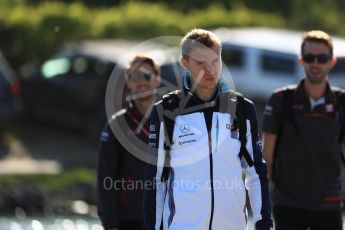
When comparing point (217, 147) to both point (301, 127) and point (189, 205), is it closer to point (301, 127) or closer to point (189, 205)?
point (189, 205)

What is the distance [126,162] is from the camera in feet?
19.3

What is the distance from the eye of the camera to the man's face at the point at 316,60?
6035 mm

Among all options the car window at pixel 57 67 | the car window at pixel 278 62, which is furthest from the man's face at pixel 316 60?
the car window at pixel 57 67

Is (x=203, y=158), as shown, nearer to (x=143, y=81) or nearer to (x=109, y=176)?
(x=109, y=176)

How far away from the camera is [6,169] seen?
12.8 metres

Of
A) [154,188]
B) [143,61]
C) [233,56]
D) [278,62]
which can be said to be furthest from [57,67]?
[154,188]

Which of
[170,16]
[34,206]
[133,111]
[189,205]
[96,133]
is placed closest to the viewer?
[189,205]

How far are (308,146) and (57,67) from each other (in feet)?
31.8

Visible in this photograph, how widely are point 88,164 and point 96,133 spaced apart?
1.23 m

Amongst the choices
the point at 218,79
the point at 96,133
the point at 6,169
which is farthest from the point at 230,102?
the point at 96,133

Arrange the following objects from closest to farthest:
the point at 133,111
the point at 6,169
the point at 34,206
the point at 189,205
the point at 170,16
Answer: the point at 189,205, the point at 133,111, the point at 34,206, the point at 6,169, the point at 170,16

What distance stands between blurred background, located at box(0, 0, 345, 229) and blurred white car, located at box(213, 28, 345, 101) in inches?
0.6

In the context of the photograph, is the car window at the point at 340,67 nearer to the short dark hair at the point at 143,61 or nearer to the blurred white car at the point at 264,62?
the blurred white car at the point at 264,62

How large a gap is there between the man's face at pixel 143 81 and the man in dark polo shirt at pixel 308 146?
2.45 feet
